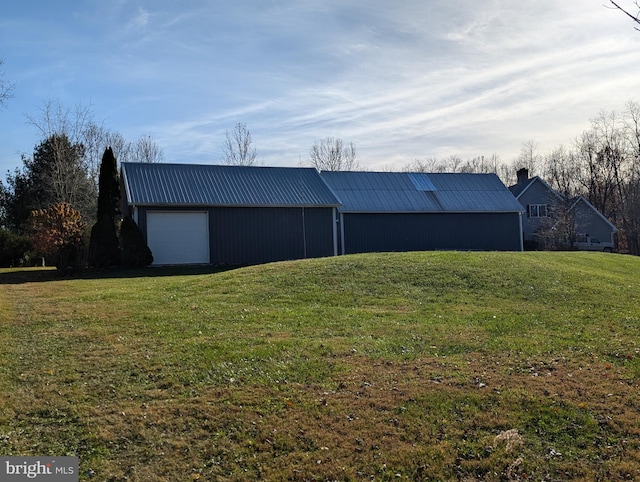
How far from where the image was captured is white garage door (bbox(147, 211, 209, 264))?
813 inches

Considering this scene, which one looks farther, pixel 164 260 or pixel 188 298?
pixel 164 260

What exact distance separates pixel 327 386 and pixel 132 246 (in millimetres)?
15397

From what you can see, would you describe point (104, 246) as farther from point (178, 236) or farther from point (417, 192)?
point (417, 192)

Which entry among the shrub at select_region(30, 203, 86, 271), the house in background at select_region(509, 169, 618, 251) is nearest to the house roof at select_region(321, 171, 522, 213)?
the house in background at select_region(509, 169, 618, 251)

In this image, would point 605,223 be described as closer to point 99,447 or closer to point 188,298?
point 188,298

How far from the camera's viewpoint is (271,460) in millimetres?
4234

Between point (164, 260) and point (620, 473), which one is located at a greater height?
point (164, 260)

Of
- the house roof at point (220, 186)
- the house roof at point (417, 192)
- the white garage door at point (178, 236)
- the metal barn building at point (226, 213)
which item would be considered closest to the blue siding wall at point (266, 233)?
the metal barn building at point (226, 213)

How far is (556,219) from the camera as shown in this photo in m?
35.8

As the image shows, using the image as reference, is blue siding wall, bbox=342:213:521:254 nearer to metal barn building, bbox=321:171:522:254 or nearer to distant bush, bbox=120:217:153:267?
metal barn building, bbox=321:171:522:254

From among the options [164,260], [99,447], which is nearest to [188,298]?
[99,447]

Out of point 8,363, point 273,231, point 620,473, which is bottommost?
point 620,473

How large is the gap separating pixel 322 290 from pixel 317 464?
24.3 ft

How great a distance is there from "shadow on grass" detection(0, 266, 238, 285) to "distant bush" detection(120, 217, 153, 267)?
471 millimetres
